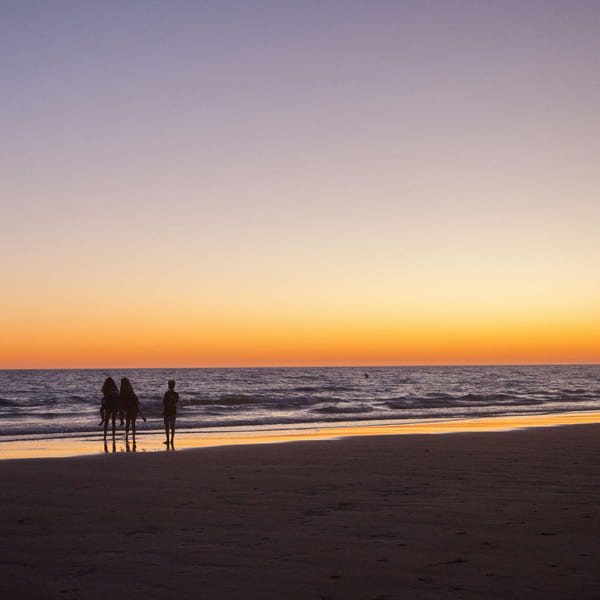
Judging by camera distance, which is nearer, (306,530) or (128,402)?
(306,530)

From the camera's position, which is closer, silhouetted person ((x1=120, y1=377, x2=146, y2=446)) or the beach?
the beach

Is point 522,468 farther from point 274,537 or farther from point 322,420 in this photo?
point 322,420

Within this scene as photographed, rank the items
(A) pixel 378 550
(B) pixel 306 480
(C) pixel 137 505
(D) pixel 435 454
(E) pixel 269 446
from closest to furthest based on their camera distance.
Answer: (A) pixel 378 550, (C) pixel 137 505, (B) pixel 306 480, (D) pixel 435 454, (E) pixel 269 446

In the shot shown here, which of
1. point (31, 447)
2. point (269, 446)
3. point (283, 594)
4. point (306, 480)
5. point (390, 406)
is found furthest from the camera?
point (390, 406)

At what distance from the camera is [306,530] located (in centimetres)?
688

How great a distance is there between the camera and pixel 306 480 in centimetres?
1061

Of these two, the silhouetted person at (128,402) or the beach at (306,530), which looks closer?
the beach at (306,530)

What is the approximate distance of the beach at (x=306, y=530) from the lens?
5.13m

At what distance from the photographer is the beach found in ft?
16.8

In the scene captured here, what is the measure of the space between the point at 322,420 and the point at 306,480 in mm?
23097

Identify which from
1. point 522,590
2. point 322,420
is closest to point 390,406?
point 322,420

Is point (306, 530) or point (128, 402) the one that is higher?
point (128, 402)

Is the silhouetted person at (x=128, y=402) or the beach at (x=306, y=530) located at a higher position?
the silhouetted person at (x=128, y=402)

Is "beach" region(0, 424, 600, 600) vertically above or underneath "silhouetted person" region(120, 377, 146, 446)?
underneath
